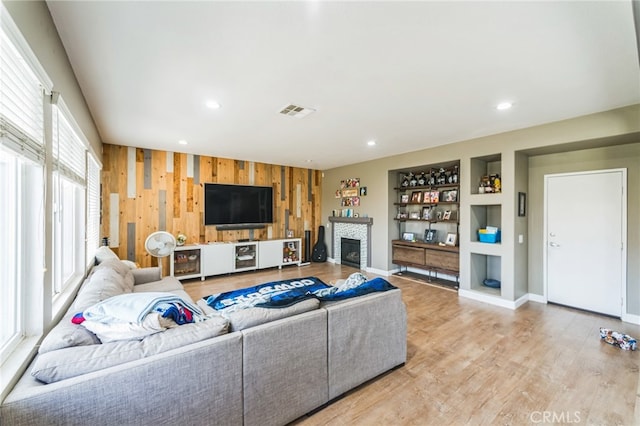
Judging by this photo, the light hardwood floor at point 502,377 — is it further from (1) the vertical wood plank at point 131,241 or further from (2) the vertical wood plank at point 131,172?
(2) the vertical wood plank at point 131,172

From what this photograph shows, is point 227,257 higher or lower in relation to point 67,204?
lower

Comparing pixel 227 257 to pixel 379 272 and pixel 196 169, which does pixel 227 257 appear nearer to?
pixel 196 169

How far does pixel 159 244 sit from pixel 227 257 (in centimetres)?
133

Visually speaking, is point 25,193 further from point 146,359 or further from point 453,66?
point 453,66

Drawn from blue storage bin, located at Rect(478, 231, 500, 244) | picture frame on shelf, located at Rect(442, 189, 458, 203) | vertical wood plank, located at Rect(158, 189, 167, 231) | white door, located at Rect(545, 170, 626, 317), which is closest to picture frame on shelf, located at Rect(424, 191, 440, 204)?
picture frame on shelf, located at Rect(442, 189, 458, 203)

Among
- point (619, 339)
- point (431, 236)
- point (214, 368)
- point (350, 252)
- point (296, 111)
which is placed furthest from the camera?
point (350, 252)

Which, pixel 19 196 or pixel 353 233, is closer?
pixel 19 196

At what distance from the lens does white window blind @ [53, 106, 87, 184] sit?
1.80 m

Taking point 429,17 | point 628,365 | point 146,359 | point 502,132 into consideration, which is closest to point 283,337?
point 146,359

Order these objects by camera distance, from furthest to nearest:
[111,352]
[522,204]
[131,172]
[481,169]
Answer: [131,172] < [481,169] < [522,204] < [111,352]

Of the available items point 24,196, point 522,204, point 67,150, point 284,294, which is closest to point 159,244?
point 67,150

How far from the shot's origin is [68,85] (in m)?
2.07

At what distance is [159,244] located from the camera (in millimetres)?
4398

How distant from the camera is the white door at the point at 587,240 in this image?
11.0ft
